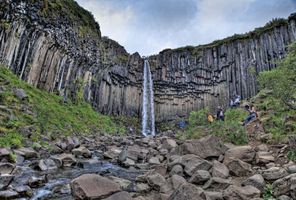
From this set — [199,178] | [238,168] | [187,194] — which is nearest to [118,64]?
[238,168]

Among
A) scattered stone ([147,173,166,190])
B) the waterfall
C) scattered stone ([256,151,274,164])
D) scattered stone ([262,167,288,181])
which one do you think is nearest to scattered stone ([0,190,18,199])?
scattered stone ([147,173,166,190])

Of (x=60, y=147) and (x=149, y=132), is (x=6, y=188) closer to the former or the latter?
(x=60, y=147)

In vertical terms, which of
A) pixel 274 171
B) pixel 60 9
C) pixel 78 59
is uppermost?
pixel 60 9

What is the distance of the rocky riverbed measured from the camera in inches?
253

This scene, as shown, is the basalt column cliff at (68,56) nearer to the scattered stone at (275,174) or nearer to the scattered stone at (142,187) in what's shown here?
the scattered stone at (142,187)

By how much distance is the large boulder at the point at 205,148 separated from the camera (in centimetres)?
1023

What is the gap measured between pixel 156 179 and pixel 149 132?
2821 cm

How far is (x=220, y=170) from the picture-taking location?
28.2 feet

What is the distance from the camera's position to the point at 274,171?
7891 millimetres

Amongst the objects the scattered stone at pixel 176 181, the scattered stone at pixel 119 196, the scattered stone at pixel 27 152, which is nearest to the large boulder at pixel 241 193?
the scattered stone at pixel 176 181

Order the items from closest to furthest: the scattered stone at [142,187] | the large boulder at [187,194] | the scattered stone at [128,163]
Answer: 1. the large boulder at [187,194]
2. the scattered stone at [142,187]
3. the scattered stone at [128,163]

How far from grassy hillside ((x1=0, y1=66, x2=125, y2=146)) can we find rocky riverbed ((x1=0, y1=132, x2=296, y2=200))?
1109mm

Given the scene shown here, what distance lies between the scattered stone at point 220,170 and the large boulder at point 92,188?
132 inches

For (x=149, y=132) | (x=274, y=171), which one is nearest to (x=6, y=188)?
(x=274, y=171)
